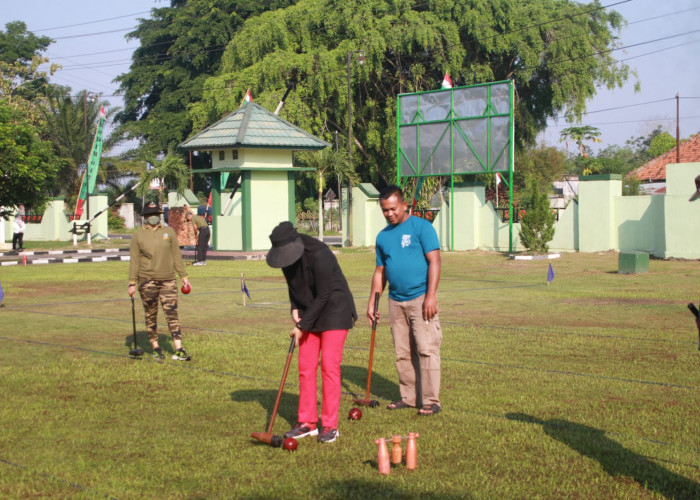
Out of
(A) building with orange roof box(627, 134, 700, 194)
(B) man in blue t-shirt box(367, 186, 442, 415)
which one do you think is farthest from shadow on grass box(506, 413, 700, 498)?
(A) building with orange roof box(627, 134, 700, 194)

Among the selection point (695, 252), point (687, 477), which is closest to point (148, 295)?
point (687, 477)

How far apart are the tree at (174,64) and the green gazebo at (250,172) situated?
2709 cm

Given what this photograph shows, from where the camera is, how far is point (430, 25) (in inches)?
1859

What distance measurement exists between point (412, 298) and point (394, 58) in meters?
43.7

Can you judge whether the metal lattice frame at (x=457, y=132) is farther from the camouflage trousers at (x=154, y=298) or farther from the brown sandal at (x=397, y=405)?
the brown sandal at (x=397, y=405)

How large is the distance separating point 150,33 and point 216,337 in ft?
200

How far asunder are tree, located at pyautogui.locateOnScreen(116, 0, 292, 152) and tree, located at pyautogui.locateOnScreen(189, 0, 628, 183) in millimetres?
11878

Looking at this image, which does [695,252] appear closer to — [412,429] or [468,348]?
[468,348]

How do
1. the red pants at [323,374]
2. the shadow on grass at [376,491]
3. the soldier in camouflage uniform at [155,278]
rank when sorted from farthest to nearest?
the soldier in camouflage uniform at [155,278], the red pants at [323,374], the shadow on grass at [376,491]

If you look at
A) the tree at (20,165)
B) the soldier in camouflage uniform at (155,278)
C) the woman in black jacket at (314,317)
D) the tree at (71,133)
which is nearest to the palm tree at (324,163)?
the tree at (20,165)

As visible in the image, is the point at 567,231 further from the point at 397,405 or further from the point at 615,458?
the point at 615,458

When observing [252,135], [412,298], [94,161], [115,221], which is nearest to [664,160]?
[115,221]

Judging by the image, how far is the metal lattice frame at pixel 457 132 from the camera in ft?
102

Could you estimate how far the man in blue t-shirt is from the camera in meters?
7.79
